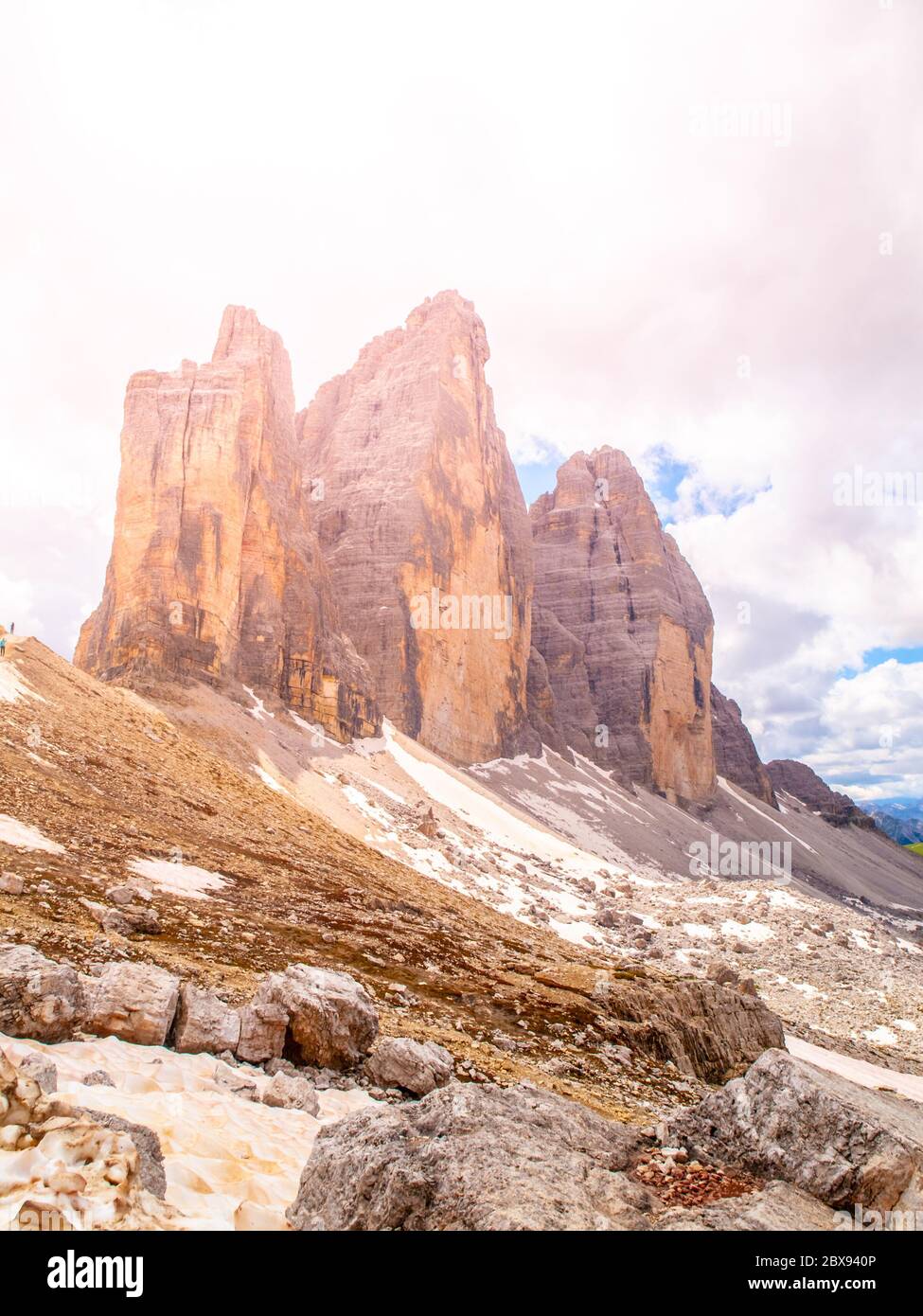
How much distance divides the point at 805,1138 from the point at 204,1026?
16.3 ft

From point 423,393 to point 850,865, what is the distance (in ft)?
308

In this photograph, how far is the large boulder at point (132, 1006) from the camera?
19.2ft

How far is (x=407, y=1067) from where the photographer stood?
6695 mm

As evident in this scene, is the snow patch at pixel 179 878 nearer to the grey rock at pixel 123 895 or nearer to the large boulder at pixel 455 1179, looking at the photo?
the grey rock at pixel 123 895

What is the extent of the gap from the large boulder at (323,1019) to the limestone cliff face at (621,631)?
82848 millimetres

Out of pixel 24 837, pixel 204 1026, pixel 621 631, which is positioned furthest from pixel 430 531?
pixel 204 1026

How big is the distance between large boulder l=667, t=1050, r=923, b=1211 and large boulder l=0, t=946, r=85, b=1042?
4.99 metres

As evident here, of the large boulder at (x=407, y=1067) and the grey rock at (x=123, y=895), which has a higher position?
the grey rock at (x=123, y=895)

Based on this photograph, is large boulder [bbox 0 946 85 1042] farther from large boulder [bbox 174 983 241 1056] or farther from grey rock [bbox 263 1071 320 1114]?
grey rock [bbox 263 1071 320 1114]

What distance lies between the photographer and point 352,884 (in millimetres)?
19656

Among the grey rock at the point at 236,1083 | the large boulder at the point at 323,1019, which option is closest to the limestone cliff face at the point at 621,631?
the large boulder at the point at 323,1019

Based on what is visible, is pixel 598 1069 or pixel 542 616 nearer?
pixel 598 1069
